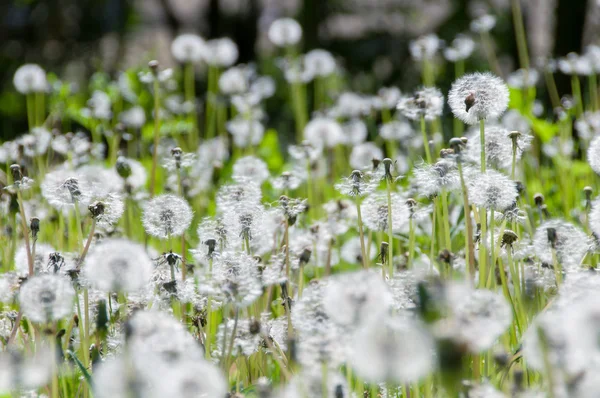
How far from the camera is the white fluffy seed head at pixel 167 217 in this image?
4.79ft

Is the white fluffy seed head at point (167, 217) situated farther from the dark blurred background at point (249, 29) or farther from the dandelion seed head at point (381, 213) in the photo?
the dark blurred background at point (249, 29)

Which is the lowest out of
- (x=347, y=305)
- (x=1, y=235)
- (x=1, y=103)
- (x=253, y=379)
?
(x=253, y=379)

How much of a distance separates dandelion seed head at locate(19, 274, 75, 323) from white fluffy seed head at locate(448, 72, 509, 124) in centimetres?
72

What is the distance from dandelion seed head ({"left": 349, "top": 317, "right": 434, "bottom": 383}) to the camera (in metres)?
0.74

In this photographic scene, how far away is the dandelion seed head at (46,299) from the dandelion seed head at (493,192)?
2.39ft

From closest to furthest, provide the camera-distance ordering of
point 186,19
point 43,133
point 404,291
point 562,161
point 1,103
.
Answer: point 404,291
point 562,161
point 43,133
point 1,103
point 186,19

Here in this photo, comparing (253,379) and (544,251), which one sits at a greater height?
(544,251)

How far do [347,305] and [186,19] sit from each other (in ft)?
21.0

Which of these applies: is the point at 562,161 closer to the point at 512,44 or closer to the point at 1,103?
the point at 512,44

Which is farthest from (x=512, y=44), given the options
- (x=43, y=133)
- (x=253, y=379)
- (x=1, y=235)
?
(x=253, y=379)

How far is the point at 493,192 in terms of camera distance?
1.35 meters

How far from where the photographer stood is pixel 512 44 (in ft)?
18.8

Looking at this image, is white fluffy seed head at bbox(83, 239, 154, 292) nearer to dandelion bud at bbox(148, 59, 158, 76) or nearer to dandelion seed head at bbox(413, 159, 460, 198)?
dandelion seed head at bbox(413, 159, 460, 198)

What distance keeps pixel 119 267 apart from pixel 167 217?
→ 455 millimetres
